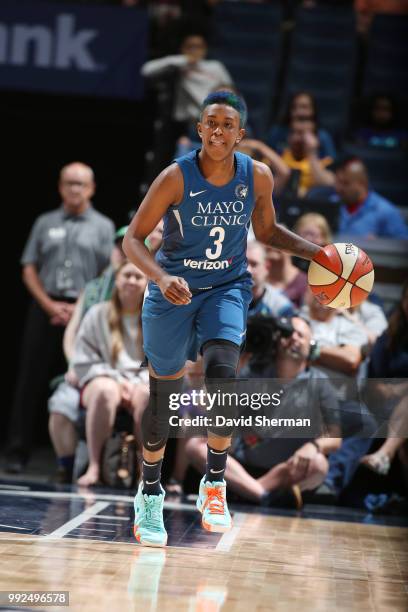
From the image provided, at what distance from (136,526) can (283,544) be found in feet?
2.45

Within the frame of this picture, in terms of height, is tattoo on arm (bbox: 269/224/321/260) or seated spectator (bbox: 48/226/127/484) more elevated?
tattoo on arm (bbox: 269/224/321/260)

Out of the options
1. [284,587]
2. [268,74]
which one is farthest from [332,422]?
[268,74]

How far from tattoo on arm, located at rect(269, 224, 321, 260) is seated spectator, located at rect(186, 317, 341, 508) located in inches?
52.5

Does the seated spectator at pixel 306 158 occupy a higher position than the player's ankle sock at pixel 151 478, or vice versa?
the seated spectator at pixel 306 158

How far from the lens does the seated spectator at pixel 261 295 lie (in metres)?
6.22

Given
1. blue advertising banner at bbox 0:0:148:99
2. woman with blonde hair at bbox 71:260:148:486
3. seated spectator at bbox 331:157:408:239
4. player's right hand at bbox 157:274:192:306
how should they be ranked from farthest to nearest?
blue advertising banner at bbox 0:0:148:99
seated spectator at bbox 331:157:408:239
woman with blonde hair at bbox 71:260:148:486
player's right hand at bbox 157:274:192:306

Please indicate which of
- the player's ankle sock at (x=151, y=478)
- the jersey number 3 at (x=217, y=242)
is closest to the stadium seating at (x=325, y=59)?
the jersey number 3 at (x=217, y=242)

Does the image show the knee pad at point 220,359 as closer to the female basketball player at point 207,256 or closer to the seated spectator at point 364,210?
the female basketball player at point 207,256

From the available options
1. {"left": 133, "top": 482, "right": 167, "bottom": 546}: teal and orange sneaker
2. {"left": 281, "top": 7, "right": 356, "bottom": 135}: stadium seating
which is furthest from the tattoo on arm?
{"left": 281, "top": 7, "right": 356, "bottom": 135}: stadium seating

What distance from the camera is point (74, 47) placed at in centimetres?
842

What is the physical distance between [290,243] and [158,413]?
3.14 feet

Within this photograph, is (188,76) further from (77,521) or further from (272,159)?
(77,521)

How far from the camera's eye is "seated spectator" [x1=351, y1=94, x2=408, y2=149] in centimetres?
874

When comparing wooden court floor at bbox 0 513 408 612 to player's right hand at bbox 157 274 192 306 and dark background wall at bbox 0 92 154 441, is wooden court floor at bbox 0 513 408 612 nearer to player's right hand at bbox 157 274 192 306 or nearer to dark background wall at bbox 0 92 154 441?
player's right hand at bbox 157 274 192 306
